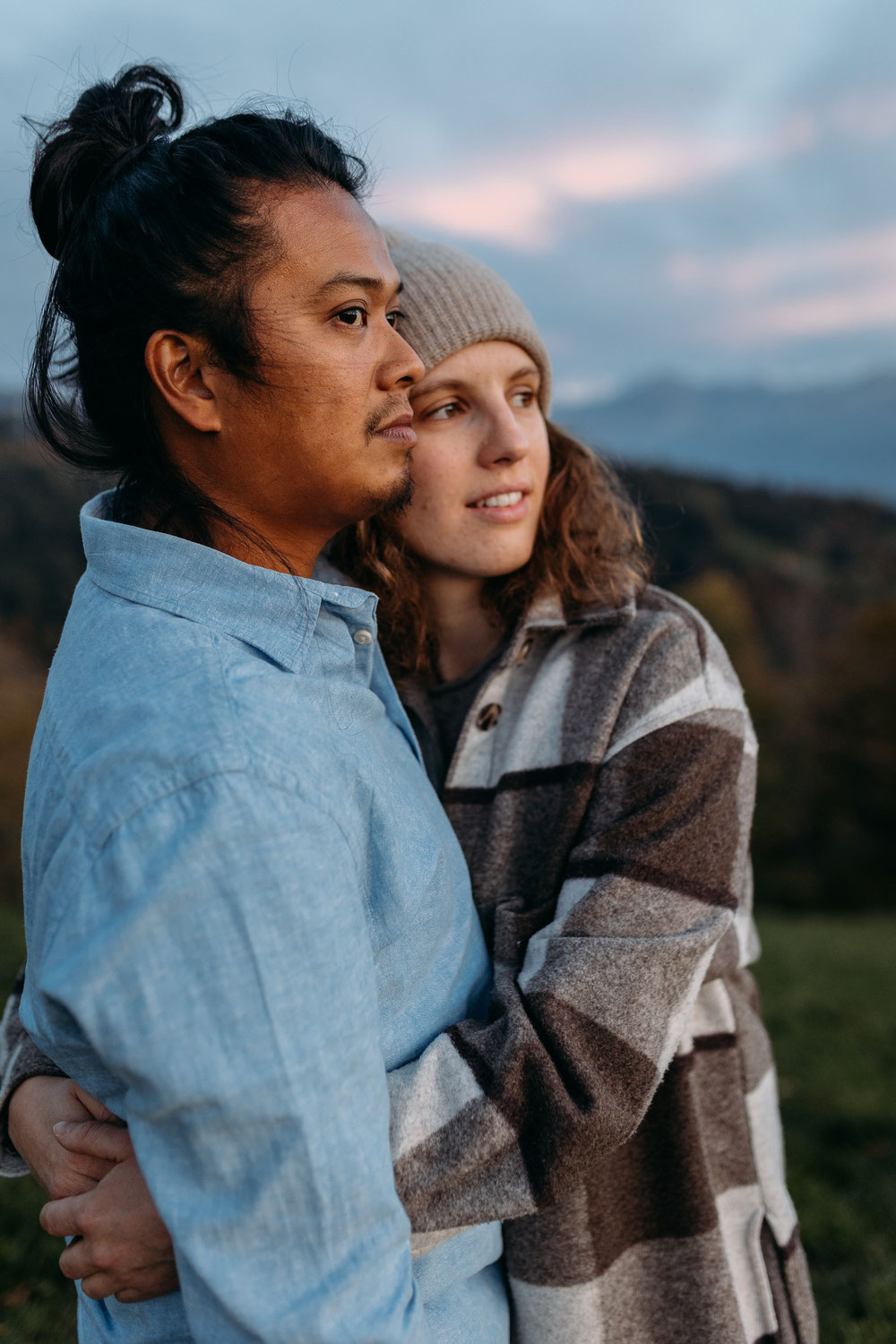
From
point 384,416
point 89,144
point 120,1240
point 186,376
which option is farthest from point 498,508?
point 120,1240

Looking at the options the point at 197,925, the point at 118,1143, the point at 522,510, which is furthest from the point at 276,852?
the point at 522,510

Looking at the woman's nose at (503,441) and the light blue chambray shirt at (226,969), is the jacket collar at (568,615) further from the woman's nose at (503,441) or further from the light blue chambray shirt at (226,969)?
the light blue chambray shirt at (226,969)

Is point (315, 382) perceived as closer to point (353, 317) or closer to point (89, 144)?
point (353, 317)

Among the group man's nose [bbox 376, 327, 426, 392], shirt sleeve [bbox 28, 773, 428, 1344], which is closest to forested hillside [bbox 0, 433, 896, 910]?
man's nose [bbox 376, 327, 426, 392]

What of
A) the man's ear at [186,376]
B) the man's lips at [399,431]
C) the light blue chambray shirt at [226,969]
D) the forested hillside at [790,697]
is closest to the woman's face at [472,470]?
the man's lips at [399,431]

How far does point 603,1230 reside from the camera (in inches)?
76.9

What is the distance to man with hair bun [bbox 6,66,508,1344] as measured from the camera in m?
1.17

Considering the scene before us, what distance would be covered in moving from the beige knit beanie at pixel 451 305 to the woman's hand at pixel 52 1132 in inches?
71.9

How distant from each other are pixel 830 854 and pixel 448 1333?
30.0 meters

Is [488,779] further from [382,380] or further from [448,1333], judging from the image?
[448,1333]

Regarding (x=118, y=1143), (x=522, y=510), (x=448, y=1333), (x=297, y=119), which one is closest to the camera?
(x=118, y=1143)

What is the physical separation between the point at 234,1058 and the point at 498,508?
5.55 ft

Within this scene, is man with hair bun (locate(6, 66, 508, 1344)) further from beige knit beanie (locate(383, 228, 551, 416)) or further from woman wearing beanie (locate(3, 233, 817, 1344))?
beige knit beanie (locate(383, 228, 551, 416))

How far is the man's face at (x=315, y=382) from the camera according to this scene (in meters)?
1.75
